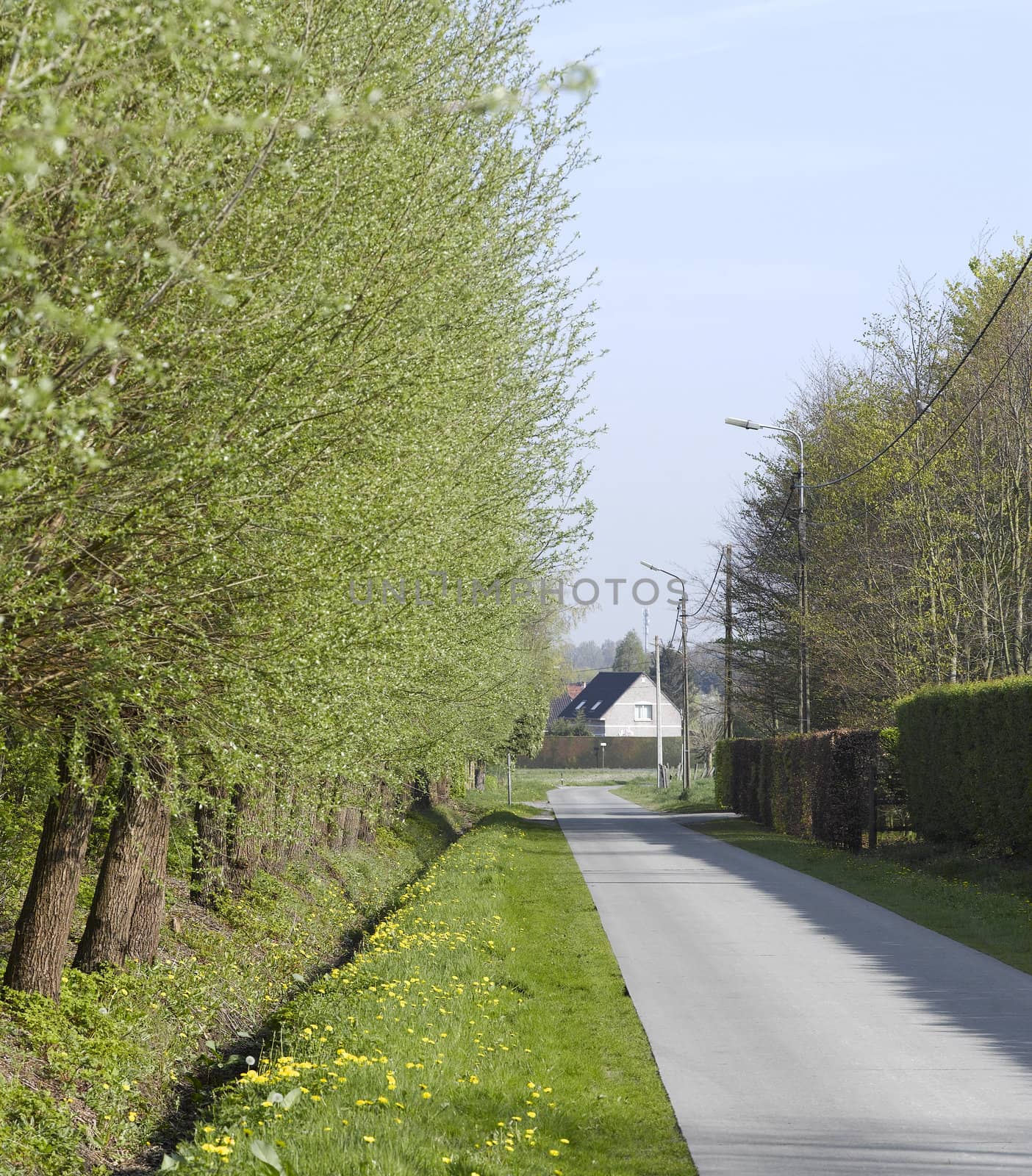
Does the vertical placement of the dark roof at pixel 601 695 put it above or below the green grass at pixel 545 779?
above

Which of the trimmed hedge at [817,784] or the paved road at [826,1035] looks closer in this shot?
the paved road at [826,1035]

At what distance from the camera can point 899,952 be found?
11773mm

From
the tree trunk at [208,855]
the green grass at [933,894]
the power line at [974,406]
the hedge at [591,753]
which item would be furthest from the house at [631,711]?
the tree trunk at [208,855]

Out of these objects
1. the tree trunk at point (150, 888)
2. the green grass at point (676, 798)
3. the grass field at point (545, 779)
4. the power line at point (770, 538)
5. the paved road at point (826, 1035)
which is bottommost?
the grass field at point (545, 779)

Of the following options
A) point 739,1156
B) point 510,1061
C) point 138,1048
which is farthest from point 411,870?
point 739,1156

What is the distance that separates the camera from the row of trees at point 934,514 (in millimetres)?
24359

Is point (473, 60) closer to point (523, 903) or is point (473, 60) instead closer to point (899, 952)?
point (899, 952)

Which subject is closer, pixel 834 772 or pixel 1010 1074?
pixel 1010 1074

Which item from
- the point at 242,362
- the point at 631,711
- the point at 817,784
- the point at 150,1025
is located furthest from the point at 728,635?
the point at 631,711

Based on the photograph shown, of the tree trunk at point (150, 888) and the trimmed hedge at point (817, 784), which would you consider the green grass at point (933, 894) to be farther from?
the tree trunk at point (150, 888)

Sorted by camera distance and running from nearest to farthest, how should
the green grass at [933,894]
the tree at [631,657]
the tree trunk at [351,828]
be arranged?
the green grass at [933,894], the tree trunk at [351,828], the tree at [631,657]

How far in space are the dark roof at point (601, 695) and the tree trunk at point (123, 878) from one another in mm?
99934

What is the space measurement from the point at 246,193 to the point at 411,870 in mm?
19875

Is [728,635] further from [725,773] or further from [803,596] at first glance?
[803,596]
